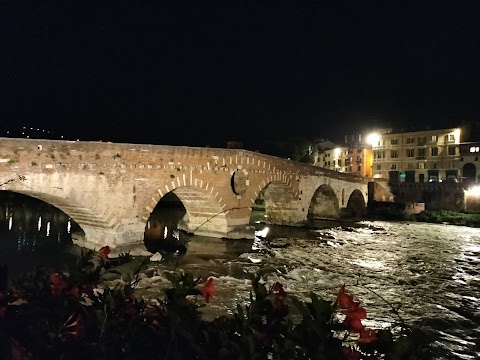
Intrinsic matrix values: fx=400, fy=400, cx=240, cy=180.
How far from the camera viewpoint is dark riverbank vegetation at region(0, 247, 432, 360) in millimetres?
3068

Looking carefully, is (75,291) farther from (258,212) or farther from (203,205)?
(258,212)

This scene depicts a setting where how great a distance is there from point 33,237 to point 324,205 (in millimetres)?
23612

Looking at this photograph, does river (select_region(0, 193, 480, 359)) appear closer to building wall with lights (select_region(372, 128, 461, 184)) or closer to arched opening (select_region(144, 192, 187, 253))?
arched opening (select_region(144, 192, 187, 253))

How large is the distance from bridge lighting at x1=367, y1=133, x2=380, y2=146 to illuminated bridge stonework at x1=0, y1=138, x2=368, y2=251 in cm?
4210

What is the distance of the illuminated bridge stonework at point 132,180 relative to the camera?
13.4 meters

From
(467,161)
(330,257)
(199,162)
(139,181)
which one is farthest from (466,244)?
(467,161)

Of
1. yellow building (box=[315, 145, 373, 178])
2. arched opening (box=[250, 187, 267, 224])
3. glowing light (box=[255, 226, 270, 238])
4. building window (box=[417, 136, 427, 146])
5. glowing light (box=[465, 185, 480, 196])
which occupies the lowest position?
glowing light (box=[255, 226, 270, 238])

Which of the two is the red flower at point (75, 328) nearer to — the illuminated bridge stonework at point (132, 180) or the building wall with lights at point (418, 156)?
the illuminated bridge stonework at point (132, 180)

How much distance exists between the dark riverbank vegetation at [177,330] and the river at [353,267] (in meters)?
2.33

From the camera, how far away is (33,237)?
20.8 m

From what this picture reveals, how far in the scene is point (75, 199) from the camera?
1448cm

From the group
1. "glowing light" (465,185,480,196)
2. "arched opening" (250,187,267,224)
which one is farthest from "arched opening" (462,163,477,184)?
"arched opening" (250,187,267,224)

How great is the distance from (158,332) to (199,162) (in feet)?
53.2

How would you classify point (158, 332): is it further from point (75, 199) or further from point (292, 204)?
point (292, 204)
